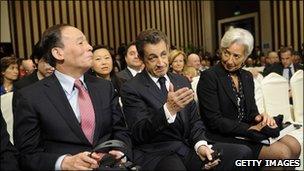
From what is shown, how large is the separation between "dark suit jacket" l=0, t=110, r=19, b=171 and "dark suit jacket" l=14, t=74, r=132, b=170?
44mm

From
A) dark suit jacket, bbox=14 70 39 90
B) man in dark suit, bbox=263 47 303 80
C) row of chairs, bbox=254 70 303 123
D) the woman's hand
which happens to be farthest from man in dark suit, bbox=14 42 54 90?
man in dark suit, bbox=263 47 303 80

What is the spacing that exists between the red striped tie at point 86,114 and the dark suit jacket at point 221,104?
3.42 ft

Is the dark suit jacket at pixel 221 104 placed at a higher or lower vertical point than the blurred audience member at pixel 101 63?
lower

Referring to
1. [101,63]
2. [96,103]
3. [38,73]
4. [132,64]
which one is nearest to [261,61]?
[132,64]

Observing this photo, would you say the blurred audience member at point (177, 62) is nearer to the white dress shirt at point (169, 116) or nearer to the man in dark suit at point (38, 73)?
the man in dark suit at point (38, 73)

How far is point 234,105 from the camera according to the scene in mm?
2793

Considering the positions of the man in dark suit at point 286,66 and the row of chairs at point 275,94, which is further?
the man in dark suit at point 286,66

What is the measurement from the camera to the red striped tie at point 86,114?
6.64 feet

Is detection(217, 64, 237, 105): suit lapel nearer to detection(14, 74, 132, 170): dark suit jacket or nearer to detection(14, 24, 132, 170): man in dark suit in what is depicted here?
detection(14, 24, 132, 170): man in dark suit

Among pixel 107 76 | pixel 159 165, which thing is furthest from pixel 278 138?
pixel 107 76

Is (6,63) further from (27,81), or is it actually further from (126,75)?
(126,75)

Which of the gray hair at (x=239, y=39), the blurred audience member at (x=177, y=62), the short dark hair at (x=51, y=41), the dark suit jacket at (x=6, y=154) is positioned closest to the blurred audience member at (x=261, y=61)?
the blurred audience member at (x=177, y=62)

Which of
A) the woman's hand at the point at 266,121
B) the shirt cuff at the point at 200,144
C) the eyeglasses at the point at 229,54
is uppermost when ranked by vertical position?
the eyeglasses at the point at 229,54

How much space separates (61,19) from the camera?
10.8 metres
